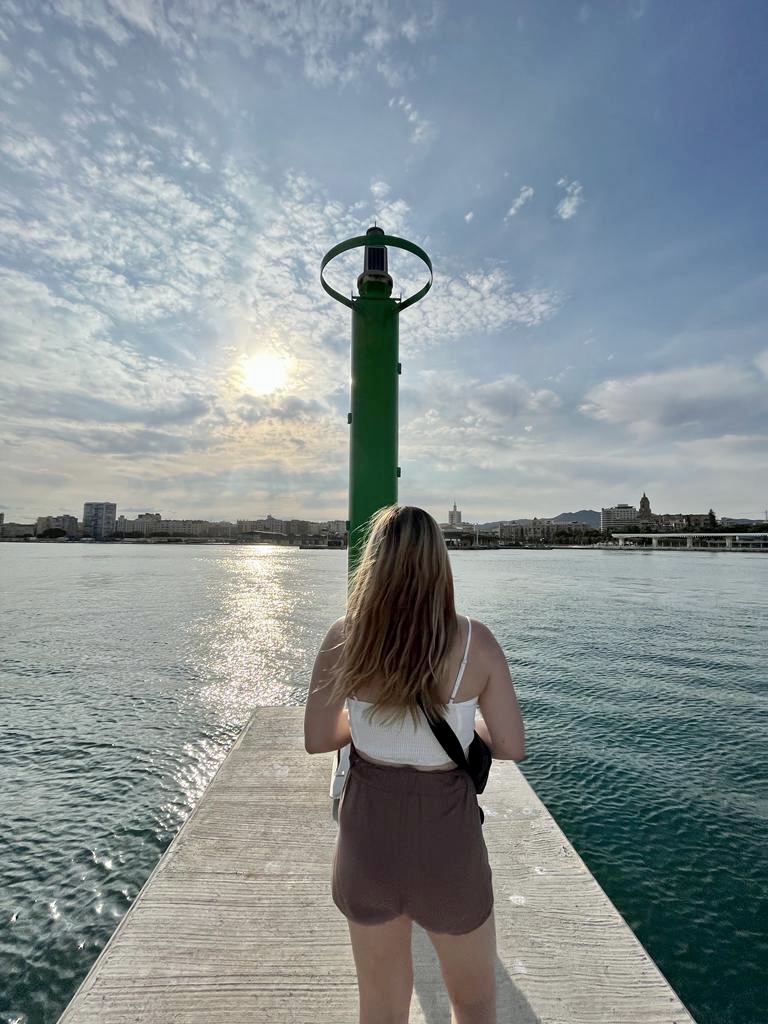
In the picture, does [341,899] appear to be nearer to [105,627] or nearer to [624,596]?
[105,627]

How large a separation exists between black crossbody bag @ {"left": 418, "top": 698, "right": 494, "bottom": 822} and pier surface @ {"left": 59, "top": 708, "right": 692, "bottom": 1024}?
1.42 metres

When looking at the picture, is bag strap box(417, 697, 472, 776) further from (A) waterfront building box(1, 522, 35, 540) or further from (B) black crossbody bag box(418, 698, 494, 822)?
(A) waterfront building box(1, 522, 35, 540)

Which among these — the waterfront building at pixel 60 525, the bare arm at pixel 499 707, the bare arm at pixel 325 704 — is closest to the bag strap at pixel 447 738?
the bare arm at pixel 499 707

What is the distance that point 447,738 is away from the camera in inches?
57.3

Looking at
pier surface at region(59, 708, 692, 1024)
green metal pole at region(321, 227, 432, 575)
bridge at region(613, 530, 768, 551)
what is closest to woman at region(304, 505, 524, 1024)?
pier surface at region(59, 708, 692, 1024)

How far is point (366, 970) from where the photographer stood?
147cm

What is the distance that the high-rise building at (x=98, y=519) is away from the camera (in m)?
189

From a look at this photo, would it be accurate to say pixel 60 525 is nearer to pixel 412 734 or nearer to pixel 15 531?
pixel 15 531

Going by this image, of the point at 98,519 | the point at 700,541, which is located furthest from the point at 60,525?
the point at 700,541

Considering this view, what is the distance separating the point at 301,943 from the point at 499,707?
1.94 meters

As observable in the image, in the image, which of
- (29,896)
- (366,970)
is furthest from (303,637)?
(366,970)

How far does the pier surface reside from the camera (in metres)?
2.21

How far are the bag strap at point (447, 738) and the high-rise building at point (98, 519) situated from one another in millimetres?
208198

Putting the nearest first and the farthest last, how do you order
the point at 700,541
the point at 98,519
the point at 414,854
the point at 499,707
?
the point at 414,854
the point at 499,707
the point at 700,541
the point at 98,519
